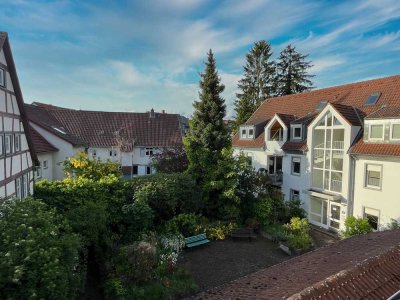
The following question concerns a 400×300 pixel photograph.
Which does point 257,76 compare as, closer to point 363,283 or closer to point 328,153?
point 328,153

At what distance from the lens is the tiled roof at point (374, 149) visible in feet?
53.9

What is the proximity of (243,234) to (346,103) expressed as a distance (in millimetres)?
13907

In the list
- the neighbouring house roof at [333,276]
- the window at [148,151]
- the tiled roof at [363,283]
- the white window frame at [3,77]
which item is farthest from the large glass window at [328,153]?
the window at [148,151]

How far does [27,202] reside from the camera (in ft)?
27.2

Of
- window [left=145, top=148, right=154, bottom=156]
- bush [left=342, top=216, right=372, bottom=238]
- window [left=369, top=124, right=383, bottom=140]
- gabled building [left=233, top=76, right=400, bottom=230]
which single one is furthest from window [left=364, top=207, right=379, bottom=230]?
window [left=145, top=148, right=154, bottom=156]

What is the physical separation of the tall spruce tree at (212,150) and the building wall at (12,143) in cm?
993

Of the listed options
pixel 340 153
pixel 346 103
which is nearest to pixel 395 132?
pixel 340 153

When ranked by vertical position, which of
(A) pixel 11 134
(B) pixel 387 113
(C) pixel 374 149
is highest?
(B) pixel 387 113

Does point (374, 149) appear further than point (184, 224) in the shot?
Yes

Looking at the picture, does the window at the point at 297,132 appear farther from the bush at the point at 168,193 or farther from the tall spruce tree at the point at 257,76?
the tall spruce tree at the point at 257,76

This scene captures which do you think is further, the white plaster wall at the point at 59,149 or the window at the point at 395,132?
the white plaster wall at the point at 59,149

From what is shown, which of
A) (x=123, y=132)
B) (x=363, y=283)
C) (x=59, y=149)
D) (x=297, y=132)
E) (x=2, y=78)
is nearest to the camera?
(x=363, y=283)

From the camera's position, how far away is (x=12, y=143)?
1241 cm

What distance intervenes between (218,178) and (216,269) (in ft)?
22.9
